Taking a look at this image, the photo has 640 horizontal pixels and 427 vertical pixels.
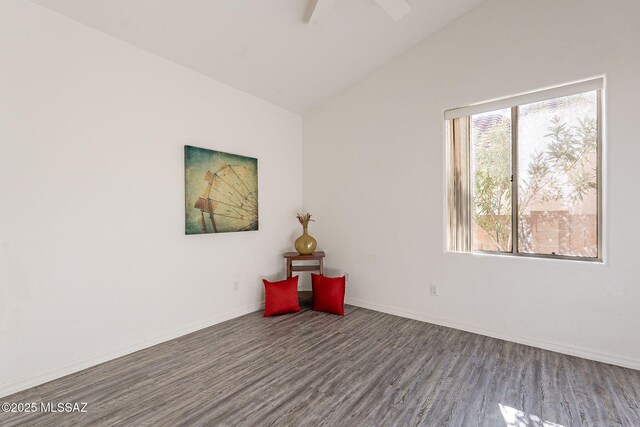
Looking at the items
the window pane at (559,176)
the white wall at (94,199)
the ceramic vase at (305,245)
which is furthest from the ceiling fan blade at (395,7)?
the ceramic vase at (305,245)

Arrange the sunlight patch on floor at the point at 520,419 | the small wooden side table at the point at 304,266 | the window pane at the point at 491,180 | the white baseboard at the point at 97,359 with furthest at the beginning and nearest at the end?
the small wooden side table at the point at 304,266 → the window pane at the point at 491,180 → the white baseboard at the point at 97,359 → the sunlight patch on floor at the point at 520,419

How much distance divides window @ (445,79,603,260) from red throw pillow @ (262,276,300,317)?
6.45ft

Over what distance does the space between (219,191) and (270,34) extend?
170 centimetres

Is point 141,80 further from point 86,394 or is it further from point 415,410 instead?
point 415,410

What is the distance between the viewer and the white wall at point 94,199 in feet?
7.02

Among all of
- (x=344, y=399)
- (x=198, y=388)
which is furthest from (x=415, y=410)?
(x=198, y=388)

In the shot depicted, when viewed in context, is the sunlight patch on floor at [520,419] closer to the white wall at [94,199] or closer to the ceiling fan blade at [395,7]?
the white wall at [94,199]

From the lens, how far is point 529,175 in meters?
2.99

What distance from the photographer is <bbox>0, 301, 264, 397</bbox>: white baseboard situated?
213 cm

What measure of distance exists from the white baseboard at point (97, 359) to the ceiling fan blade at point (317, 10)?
3.22 metres

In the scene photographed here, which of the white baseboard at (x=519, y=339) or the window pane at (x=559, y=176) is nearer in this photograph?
the white baseboard at (x=519, y=339)

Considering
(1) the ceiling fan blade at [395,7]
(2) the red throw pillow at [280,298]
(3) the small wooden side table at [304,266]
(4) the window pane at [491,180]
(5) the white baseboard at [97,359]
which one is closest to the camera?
(5) the white baseboard at [97,359]

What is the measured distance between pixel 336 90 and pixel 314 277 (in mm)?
2536

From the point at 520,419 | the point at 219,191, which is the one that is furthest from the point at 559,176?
the point at 219,191
